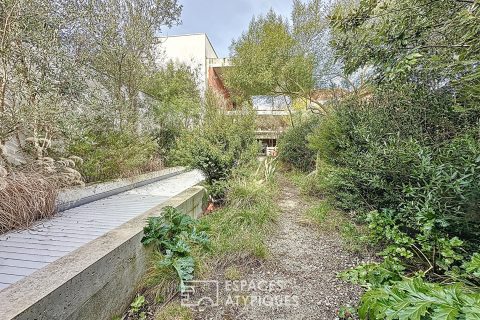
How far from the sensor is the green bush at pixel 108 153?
4.65 meters

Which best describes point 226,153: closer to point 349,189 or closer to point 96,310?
point 349,189

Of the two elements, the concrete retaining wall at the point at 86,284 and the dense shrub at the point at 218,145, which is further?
the dense shrub at the point at 218,145

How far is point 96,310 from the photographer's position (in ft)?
5.85

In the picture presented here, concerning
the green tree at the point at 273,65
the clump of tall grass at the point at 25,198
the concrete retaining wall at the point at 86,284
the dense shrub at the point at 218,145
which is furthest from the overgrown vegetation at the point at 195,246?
the green tree at the point at 273,65

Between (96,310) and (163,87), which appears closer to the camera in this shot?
(96,310)

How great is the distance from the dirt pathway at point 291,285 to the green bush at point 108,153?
12.4 ft

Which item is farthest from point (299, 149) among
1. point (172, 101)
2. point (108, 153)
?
point (108, 153)

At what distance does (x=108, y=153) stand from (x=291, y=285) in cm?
451

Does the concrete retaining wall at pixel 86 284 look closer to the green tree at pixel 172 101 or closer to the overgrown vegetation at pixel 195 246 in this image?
the overgrown vegetation at pixel 195 246

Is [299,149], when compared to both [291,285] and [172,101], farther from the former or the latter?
[291,285]

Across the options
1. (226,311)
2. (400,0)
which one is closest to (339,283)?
(226,311)

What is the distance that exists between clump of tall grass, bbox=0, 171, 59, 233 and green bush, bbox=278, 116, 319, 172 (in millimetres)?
7558

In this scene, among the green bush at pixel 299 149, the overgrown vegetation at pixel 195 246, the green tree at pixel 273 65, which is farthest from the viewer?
the green tree at pixel 273 65

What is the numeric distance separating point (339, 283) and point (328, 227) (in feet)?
4.73
